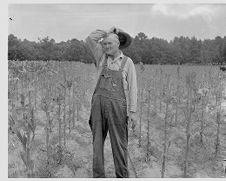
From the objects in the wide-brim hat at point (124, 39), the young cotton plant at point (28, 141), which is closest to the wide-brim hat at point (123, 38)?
the wide-brim hat at point (124, 39)

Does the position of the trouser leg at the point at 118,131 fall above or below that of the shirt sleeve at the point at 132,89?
below

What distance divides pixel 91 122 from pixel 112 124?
0.71ft

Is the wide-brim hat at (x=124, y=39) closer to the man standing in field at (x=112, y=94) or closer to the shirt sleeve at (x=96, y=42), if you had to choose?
the man standing in field at (x=112, y=94)

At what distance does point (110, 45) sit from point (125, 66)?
20 cm

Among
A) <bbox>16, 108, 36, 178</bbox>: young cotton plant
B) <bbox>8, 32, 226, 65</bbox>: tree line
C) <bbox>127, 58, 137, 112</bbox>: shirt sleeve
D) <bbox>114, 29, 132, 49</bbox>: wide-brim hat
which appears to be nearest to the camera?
<bbox>16, 108, 36, 178</bbox>: young cotton plant

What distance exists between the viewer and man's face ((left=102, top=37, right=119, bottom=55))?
2.45m

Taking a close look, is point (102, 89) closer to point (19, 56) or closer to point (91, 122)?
point (91, 122)

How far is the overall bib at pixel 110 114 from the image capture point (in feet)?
8.11

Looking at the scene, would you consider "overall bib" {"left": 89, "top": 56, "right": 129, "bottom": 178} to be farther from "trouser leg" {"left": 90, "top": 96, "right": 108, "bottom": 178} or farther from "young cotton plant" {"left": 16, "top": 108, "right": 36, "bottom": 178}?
"young cotton plant" {"left": 16, "top": 108, "right": 36, "bottom": 178}

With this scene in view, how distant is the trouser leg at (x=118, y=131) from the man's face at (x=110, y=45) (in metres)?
0.39

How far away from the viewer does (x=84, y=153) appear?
355cm

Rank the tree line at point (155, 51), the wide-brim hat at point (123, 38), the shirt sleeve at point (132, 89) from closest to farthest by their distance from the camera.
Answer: the shirt sleeve at point (132, 89) < the wide-brim hat at point (123, 38) < the tree line at point (155, 51)

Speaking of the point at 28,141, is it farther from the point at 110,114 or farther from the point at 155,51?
the point at 155,51

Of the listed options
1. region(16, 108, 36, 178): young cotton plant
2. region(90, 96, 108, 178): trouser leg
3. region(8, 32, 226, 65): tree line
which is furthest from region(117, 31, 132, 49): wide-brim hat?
region(8, 32, 226, 65): tree line
